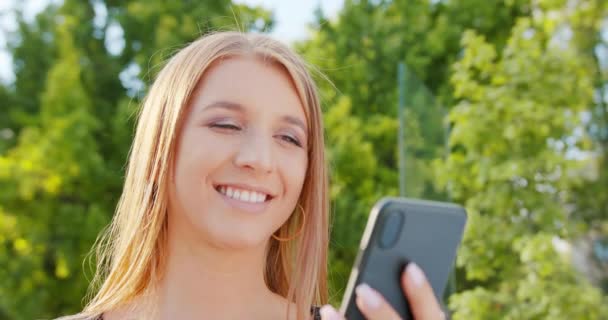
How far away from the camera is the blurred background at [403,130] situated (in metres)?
4.87

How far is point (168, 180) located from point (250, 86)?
→ 10.5 inches

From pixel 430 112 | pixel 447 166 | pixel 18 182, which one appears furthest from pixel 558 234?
pixel 18 182

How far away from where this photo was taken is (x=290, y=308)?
5.30ft

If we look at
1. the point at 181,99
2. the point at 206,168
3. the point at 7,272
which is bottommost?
the point at 7,272

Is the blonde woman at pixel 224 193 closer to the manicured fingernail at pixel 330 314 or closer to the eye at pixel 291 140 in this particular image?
the eye at pixel 291 140

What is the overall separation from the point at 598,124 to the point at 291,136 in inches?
285

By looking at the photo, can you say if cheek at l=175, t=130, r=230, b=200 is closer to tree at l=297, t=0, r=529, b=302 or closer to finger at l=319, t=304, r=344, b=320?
finger at l=319, t=304, r=344, b=320

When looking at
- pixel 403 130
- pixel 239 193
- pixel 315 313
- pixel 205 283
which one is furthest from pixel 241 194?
pixel 403 130

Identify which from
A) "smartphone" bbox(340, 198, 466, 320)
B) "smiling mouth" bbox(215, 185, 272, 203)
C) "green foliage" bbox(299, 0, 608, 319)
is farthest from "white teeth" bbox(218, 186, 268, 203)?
"green foliage" bbox(299, 0, 608, 319)

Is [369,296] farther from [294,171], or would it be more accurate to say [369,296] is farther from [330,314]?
[294,171]

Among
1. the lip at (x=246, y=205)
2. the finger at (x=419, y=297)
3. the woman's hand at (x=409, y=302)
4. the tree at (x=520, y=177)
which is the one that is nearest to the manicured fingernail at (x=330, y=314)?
the woman's hand at (x=409, y=302)

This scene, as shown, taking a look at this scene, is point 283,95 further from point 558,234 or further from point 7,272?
point 7,272

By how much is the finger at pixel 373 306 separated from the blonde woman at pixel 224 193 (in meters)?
0.49

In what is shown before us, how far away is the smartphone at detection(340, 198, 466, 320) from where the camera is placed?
1.07 m
